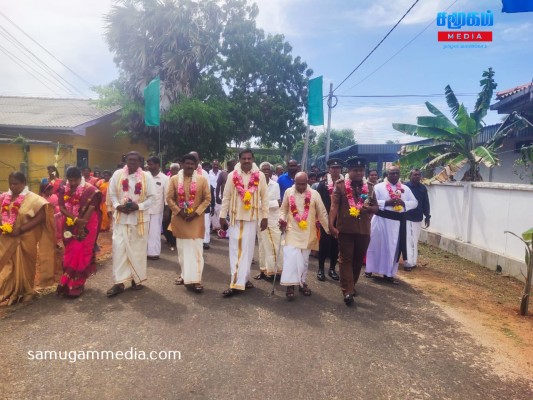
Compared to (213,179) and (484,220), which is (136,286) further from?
(484,220)

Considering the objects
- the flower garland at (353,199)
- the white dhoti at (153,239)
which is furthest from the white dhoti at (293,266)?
the white dhoti at (153,239)

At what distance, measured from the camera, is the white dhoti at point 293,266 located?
5.54 metres

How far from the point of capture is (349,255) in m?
5.55

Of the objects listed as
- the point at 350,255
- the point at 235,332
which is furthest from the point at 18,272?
the point at 350,255

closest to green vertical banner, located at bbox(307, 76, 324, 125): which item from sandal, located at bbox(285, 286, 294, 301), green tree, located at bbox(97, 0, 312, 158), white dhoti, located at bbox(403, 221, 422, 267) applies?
green tree, located at bbox(97, 0, 312, 158)

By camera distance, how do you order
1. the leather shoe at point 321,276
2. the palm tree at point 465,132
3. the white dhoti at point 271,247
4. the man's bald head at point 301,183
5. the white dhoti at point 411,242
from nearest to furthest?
the man's bald head at point 301,183 → the white dhoti at point 271,247 → the leather shoe at point 321,276 → the white dhoti at point 411,242 → the palm tree at point 465,132

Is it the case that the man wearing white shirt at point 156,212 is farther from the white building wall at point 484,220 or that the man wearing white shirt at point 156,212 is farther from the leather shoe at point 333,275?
the white building wall at point 484,220

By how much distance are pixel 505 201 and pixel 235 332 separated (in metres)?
6.47

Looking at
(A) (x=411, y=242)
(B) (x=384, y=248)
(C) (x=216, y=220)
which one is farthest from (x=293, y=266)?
(C) (x=216, y=220)

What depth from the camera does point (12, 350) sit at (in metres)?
3.70

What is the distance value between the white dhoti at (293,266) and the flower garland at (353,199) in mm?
969

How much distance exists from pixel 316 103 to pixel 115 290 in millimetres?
13196

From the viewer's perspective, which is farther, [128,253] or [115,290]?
[128,253]

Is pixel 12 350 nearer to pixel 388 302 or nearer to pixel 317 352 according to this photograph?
pixel 317 352
